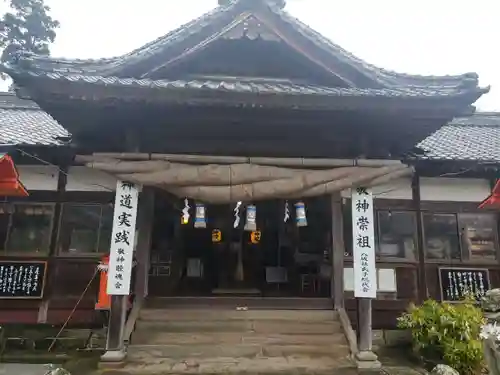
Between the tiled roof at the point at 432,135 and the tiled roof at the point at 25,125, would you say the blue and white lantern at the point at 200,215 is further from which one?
the tiled roof at the point at 25,125

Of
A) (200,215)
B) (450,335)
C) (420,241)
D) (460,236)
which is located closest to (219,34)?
(200,215)

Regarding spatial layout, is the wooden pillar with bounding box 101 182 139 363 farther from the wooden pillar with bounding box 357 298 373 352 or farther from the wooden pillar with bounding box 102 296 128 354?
the wooden pillar with bounding box 357 298 373 352

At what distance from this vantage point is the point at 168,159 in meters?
7.84

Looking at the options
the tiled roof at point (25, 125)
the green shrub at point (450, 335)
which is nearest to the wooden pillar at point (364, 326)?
the green shrub at point (450, 335)

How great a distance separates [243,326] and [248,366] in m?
0.95

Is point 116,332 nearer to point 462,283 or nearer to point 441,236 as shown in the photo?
point 441,236

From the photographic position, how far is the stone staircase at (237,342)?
7344 millimetres

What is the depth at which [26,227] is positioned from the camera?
9711mm

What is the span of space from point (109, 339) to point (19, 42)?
31.7 metres

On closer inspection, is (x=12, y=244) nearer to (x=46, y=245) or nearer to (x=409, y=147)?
(x=46, y=245)

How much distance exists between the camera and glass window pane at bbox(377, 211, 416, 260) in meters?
10.1

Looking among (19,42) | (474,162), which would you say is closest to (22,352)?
(474,162)

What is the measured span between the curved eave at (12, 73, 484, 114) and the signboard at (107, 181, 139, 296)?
179 centimetres

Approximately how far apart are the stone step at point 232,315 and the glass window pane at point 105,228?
2.13 metres
